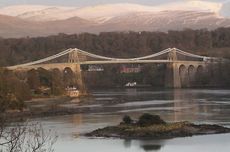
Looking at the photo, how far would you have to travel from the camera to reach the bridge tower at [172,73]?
2098 inches

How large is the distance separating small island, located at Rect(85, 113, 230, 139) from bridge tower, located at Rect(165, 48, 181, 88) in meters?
35.9

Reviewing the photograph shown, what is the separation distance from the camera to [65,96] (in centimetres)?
3444

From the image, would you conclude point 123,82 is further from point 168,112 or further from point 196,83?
point 168,112

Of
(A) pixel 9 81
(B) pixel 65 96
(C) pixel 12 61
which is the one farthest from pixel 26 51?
(A) pixel 9 81

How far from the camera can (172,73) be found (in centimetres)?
5294

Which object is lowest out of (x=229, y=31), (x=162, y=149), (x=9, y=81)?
(x=162, y=149)

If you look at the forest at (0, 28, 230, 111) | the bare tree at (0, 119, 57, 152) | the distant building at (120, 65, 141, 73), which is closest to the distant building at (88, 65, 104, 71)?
the forest at (0, 28, 230, 111)

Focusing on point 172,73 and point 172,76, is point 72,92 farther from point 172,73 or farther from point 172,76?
point 172,76

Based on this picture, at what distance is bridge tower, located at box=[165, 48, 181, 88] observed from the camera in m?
53.3

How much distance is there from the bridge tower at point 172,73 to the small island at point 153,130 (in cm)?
3591

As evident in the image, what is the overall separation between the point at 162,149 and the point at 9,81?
14.4 m

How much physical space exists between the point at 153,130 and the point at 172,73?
122 ft

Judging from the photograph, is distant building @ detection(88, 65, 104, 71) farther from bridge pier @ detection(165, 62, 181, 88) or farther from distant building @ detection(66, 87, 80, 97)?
distant building @ detection(66, 87, 80, 97)

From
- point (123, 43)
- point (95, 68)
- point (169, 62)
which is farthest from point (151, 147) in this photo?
point (123, 43)
